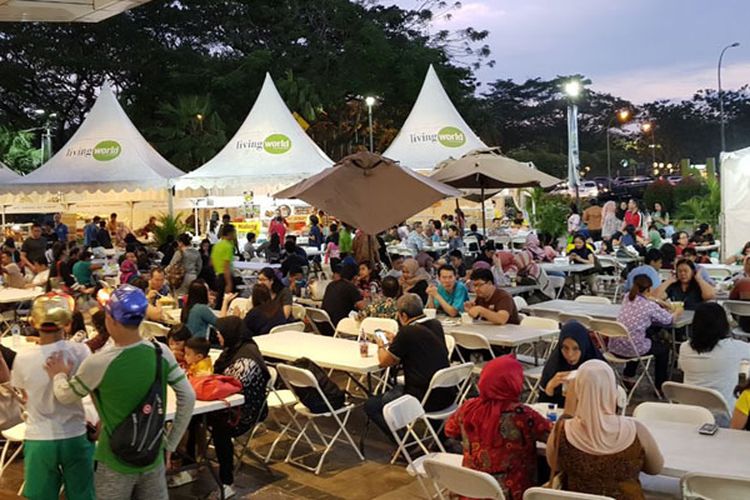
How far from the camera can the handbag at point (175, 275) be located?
34.7ft

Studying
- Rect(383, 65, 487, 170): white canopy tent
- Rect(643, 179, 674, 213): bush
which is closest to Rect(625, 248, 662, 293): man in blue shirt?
Rect(383, 65, 487, 170): white canopy tent

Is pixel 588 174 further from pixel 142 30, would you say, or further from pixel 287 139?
pixel 287 139

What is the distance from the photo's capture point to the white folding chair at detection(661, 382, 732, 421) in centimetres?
479

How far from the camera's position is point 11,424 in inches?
201

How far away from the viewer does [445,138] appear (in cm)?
1809

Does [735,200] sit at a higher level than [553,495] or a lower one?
higher

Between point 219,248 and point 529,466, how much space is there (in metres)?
7.61

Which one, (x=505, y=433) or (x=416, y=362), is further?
(x=416, y=362)

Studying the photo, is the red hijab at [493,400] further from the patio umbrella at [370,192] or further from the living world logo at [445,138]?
the living world logo at [445,138]

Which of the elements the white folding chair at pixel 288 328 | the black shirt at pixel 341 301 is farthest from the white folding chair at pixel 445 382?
the black shirt at pixel 341 301

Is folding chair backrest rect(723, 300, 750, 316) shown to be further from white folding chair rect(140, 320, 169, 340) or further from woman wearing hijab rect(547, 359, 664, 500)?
white folding chair rect(140, 320, 169, 340)

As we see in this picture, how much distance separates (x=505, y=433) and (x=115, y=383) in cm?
186

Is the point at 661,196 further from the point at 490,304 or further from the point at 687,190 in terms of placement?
the point at 490,304

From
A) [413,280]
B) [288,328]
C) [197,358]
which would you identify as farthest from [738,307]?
[197,358]
